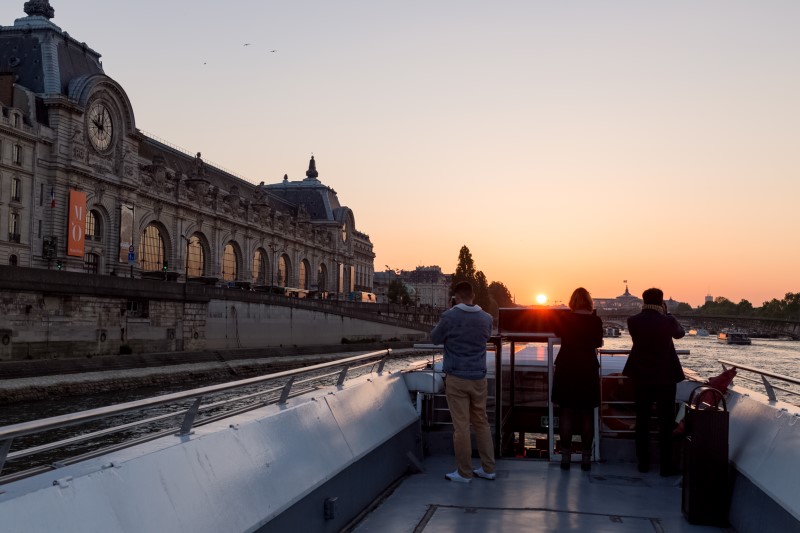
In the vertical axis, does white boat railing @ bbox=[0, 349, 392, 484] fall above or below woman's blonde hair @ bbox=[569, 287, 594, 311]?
below

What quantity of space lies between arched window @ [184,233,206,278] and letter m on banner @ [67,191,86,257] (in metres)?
14.1

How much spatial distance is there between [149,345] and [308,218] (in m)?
55.4

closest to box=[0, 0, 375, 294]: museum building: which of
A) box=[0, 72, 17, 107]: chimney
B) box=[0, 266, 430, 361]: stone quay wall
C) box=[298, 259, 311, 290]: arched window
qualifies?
box=[0, 72, 17, 107]: chimney

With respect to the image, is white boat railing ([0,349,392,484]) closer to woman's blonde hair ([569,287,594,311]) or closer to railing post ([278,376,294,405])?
railing post ([278,376,294,405])

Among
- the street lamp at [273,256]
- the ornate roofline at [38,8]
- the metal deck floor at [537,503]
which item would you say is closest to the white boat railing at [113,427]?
the metal deck floor at [537,503]

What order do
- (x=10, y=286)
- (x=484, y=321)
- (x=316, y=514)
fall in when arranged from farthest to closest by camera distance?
(x=10, y=286) < (x=484, y=321) < (x=316, y=514)

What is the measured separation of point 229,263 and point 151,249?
13.4 meters

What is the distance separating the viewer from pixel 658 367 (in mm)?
6547

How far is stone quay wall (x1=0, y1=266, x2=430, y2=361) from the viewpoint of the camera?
31.9 meters

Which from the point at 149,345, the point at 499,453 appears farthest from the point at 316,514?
the point at 149,345

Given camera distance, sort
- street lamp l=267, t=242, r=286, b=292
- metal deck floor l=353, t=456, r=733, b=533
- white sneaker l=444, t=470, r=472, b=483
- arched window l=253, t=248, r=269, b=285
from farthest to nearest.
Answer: street lamp l=267, t=242, r=286, b=292
arched window l=253, t=248, r=269, b=285
white sneaker l=444, t=470, r=472, b=483
metal deck floor l=353, t=456, r=733, b=533

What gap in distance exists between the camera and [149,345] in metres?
40.7

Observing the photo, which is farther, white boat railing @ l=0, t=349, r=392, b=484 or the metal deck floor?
the metal deck floor

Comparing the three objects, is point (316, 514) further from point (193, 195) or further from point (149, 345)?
point (193, 195)
